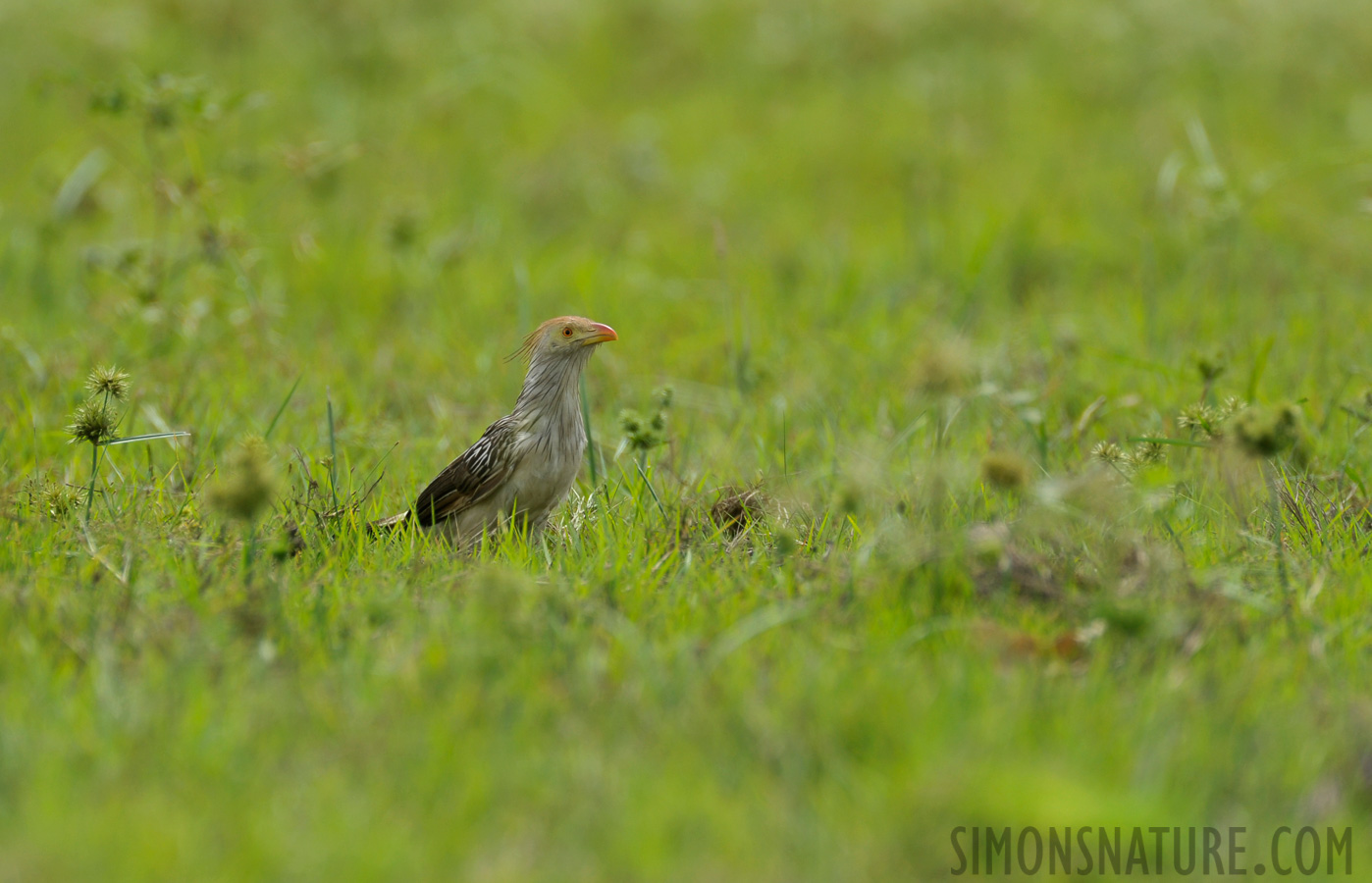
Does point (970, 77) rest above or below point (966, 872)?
above

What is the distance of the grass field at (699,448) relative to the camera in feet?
8.98

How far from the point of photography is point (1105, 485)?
3.52 metres

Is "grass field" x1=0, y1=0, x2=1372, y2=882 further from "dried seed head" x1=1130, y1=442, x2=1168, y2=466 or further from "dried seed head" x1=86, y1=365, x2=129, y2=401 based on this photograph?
"dried seed head" x1=86, y1=365, x2=129, y2=401

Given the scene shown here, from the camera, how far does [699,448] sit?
5480 mm

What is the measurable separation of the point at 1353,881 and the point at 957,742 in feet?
2.67

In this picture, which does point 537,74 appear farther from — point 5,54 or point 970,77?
point 5,54

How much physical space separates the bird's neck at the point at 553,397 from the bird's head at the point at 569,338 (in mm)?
17

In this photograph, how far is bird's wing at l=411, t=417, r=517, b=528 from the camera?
188 inches

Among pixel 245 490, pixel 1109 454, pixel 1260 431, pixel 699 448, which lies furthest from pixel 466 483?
pixel 1260 431

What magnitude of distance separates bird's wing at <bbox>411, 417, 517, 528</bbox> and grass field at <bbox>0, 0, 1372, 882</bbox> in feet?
0.35

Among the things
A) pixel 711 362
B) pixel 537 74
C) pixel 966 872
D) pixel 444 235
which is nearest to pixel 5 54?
pixel 537 74

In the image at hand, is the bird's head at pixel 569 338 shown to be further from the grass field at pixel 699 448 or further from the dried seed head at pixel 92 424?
the dried seed head at pixel 92 424

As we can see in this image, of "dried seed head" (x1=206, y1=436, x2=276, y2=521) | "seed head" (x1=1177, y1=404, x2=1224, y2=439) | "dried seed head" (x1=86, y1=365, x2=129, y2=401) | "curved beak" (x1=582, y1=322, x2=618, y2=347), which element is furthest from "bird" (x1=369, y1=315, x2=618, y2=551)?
"seed head" (x1=1177, y1=404, x2=1224, y2=439)

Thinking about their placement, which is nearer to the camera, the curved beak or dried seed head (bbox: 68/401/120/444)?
dried seed head (bbox: 68/401/120/444)
